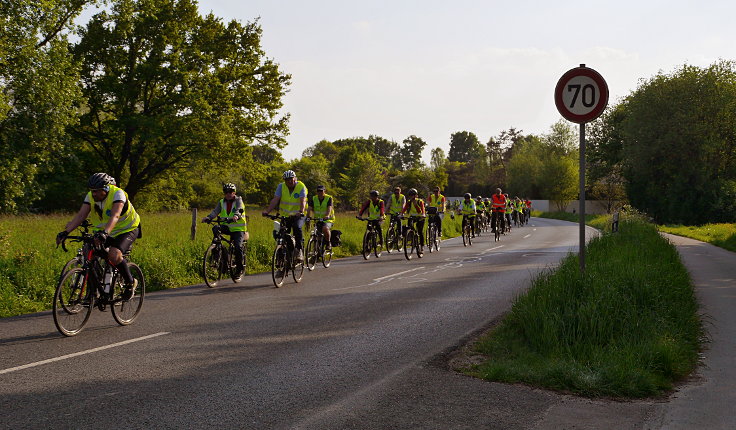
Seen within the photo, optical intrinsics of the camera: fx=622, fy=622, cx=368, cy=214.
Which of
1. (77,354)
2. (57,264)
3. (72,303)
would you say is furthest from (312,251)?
(77,354)

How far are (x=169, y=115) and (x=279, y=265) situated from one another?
23.6m

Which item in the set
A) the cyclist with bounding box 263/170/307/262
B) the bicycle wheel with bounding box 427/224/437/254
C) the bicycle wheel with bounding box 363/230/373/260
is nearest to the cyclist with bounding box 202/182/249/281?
the cyclist with bounding box 263/170/307/262

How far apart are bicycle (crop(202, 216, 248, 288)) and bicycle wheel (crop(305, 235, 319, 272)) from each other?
2440 millimetres

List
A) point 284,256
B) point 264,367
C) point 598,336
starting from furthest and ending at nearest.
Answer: point 284,256 < point 598,336 < point 264,367

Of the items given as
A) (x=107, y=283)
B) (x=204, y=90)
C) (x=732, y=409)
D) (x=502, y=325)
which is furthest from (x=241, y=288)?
(x=204, y=90)

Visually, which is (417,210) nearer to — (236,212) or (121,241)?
(236,212)

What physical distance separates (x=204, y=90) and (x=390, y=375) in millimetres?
29992

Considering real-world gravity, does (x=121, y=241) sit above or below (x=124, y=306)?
above

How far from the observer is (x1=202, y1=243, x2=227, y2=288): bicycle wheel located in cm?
1077

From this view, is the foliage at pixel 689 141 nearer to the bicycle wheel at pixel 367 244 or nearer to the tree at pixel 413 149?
the bicycle wheel at pixel 367 244

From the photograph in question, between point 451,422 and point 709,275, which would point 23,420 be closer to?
point 451,422

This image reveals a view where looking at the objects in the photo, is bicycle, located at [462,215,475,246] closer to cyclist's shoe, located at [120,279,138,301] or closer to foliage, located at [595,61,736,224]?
cyclist's shoe, located at [120,279,138,301]

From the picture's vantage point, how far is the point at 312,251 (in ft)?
45.5

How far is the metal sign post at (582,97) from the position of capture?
25.0ft
